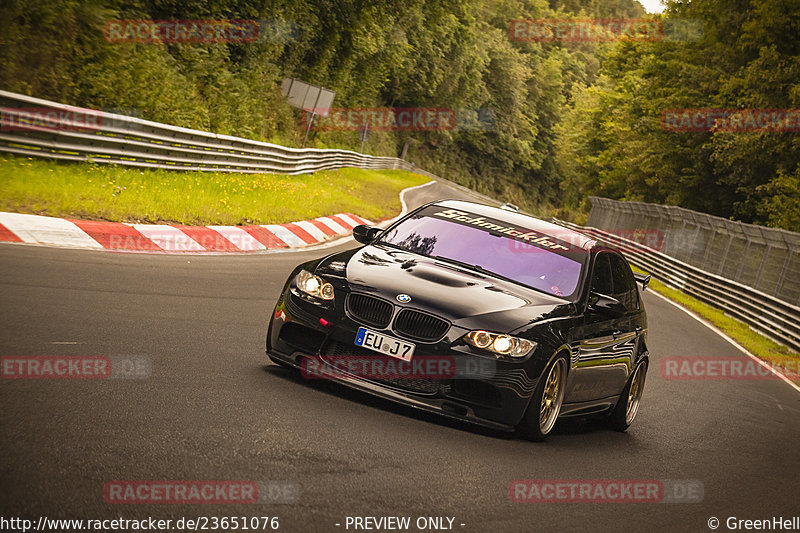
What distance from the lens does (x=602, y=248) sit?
324 inches

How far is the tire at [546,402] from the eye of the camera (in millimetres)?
6441

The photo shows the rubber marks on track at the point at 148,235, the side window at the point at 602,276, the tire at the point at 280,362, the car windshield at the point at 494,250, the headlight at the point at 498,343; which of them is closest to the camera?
the headlight at the point at 498,343

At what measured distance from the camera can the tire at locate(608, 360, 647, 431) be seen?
8383 millimetres

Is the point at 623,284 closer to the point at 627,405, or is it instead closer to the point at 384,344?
the point at 627,405

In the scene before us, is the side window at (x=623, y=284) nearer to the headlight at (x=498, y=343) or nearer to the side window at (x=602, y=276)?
the side window at (x=602, y=276)

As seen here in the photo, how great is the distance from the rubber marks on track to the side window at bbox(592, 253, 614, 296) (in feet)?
19.3

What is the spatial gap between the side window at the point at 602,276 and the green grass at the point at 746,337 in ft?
30.7

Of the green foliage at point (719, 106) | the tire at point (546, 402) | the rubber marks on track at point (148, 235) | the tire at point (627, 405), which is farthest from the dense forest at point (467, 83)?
the tire at point (546, 402)

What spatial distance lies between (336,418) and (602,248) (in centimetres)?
329

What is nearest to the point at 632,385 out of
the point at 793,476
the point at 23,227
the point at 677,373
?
the point at 793,476

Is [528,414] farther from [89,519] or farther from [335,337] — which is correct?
[89,519]

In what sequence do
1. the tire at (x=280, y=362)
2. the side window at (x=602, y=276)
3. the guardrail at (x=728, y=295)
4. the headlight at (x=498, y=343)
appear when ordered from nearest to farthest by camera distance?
the headlight at (x=498, y=343)
the tire at (x=280, y=362)
the side window at (x=602, y=276)
the guardrail at (x=728, y=295)

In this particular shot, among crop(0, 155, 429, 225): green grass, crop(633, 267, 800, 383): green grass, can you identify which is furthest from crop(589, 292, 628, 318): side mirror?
crop(633, 267, 800, 383): green grass

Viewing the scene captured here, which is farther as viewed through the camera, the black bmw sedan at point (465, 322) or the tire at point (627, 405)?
the tire at point (627, 405)
